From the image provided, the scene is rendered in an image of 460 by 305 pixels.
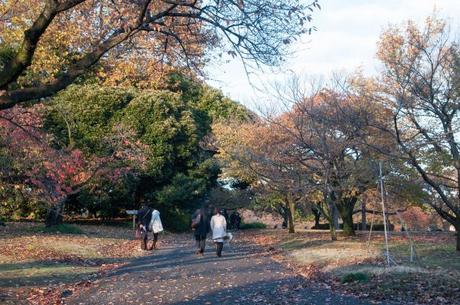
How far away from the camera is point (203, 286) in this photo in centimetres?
1243

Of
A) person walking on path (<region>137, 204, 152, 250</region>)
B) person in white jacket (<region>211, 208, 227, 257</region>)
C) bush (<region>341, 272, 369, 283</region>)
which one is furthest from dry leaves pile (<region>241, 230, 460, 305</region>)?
person walking on path (<region>137, 204, 152, 250</region>)

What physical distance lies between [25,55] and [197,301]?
520 centimetres

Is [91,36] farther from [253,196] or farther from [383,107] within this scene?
[253,196]

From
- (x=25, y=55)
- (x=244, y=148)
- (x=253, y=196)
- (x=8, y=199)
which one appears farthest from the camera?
(x=253, y=196)

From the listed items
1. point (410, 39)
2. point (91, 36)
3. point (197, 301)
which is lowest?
point (197, 301)

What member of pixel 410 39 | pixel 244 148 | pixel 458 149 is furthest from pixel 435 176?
pixel 244 148

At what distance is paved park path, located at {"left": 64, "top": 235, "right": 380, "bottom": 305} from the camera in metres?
10.7

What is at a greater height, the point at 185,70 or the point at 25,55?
the point at 185,70

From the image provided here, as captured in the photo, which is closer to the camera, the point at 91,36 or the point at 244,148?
the point at 91,36

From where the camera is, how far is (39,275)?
14.1m

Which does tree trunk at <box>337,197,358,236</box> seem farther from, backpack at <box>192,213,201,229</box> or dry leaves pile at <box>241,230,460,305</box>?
dry leaves pile at <box>241,230,460,305</box>

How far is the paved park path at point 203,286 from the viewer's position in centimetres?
1071

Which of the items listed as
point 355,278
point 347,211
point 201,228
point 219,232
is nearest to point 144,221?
point 201,228

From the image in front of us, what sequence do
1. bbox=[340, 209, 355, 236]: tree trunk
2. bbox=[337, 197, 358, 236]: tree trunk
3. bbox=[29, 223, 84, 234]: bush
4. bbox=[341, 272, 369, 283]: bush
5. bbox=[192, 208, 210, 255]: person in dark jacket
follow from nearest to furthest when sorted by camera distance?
bbox=[341, 272, 369, 283]: bush, bbox=[192, 208, 210, 255]: person in dark jacket, bbox=[29, 223, 84, 234]: bush, bbox=[337, 197, 358, 236]: tree trunk, bbox=[340, 209, 355, 236]: tree trunk
